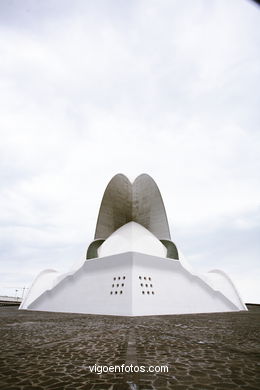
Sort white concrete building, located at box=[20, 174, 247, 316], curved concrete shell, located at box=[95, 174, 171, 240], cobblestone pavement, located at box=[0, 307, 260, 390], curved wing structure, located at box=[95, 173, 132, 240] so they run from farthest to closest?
curved wing structure, located at box=[95, 173, 132, 240] < curved concrete shell, located at box=[95, 174, 171, 240] < white concrete building, located at box=[20, 174, 247, 316] < cobblestone pavement, located at box=[0, 307, 260, 390]

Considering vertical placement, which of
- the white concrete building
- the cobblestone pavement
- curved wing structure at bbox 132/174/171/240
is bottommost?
the cobblestone pavement

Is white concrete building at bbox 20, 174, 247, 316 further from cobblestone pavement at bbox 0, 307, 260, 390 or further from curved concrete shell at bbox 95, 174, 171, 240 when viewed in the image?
cobblestone pavement at bbox 0, 307, 260, 390

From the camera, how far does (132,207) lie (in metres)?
23.9

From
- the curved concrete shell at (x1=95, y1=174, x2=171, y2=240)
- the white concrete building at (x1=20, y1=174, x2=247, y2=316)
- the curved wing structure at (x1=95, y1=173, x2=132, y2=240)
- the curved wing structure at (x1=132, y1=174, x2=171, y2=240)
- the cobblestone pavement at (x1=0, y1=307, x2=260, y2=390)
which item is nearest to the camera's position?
the cobblestone pavement at (x1=0, y1=307, x2=260, y2=390)

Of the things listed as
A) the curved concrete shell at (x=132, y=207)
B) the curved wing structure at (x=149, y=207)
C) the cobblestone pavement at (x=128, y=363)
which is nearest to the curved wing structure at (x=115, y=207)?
the curved concrete shell at (x=132, y=207)

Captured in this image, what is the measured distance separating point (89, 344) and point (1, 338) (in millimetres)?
1980

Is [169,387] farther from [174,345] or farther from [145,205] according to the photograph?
[145,205]

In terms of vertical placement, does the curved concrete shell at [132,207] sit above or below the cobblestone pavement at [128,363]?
above

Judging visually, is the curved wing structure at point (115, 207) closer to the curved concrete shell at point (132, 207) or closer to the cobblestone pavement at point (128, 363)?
the curved concrete shell at point (132, 207)

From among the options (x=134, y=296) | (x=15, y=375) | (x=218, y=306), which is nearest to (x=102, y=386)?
(x=15, y=375)

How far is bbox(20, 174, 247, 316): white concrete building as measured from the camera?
11578mm

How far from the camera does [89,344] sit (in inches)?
149

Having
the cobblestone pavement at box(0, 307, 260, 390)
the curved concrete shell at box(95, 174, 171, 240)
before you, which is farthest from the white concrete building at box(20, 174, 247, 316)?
the cobblestone pavement at box(0, 307, 260, 390)

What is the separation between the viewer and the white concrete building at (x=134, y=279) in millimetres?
11578
